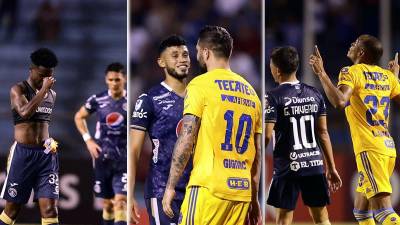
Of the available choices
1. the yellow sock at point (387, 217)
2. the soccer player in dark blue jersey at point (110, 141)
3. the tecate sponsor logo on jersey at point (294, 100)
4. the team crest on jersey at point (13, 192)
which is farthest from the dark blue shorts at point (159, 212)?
the soccer player in dark blue jersey at point (110, 141)

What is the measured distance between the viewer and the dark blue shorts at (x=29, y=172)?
764 centimetres

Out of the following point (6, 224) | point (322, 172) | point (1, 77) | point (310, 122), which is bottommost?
point (6, 224)

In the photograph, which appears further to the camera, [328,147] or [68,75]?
[68,75]

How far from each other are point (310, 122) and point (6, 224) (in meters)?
3.02

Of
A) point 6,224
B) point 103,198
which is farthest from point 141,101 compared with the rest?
point 103,198

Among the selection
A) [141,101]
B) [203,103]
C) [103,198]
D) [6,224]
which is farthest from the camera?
[103,198]

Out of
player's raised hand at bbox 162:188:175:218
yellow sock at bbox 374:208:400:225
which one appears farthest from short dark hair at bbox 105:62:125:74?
player's raised hand at bbox 162:188:175:218

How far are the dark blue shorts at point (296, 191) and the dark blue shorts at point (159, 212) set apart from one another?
162cm

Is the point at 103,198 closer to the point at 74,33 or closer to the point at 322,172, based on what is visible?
the point at 74,33

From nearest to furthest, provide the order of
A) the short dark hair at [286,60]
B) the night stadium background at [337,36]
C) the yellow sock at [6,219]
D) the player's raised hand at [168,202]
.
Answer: the player's raised hand at [168,202] → the short dark hair at [286,60] → the yellow sock at [6,219] → the night stadium background at [337,36]

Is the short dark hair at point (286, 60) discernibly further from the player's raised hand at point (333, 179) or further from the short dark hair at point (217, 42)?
the short dark hair at point (217, 42)

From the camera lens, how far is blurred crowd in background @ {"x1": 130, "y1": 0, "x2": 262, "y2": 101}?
1037cm

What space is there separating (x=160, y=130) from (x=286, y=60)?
1.75 m

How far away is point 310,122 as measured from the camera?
720 centimetres
